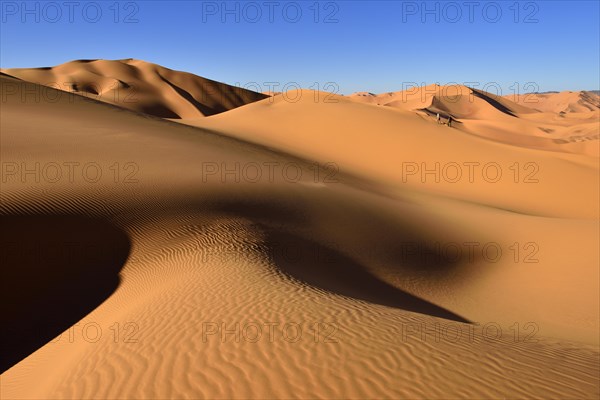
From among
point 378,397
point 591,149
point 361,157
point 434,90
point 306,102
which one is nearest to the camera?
point 378,397

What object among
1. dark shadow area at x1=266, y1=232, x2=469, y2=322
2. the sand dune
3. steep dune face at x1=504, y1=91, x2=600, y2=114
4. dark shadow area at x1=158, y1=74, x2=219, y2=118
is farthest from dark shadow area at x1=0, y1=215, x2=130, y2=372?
steep dune face at x1=504, y1=91, x2=600, y2=114

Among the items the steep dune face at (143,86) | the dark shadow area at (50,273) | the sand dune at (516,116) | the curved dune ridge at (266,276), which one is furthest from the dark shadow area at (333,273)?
the steep dune face at (143,86)

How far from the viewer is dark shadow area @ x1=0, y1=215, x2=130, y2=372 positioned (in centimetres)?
634

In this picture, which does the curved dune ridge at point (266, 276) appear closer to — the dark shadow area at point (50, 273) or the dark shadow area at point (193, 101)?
the dark shadow area at point (50, 273)

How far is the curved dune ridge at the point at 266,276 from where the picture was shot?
136 inches

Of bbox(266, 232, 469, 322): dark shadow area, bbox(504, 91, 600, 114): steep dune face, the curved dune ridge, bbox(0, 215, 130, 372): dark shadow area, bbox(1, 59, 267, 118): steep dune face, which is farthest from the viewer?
bbox(504, 91, 600, 114): steep dune face

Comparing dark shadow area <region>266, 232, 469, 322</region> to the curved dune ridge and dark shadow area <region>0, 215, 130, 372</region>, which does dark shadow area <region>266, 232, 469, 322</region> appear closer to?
the curved dune ridge

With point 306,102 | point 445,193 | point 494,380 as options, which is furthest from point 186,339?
point 306,102

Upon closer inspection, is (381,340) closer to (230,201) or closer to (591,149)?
(230,201)

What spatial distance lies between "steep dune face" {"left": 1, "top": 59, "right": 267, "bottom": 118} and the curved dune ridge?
4085 centimetres

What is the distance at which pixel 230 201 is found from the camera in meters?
10.3

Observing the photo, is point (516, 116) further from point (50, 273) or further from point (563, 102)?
point (50, 273)

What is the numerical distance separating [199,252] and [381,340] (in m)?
4.63

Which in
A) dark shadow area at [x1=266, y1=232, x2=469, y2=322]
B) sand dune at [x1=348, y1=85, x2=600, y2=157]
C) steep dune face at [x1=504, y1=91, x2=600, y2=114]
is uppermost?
steep dune face at [x1=504, y1=91, x2=600, y2=114]
